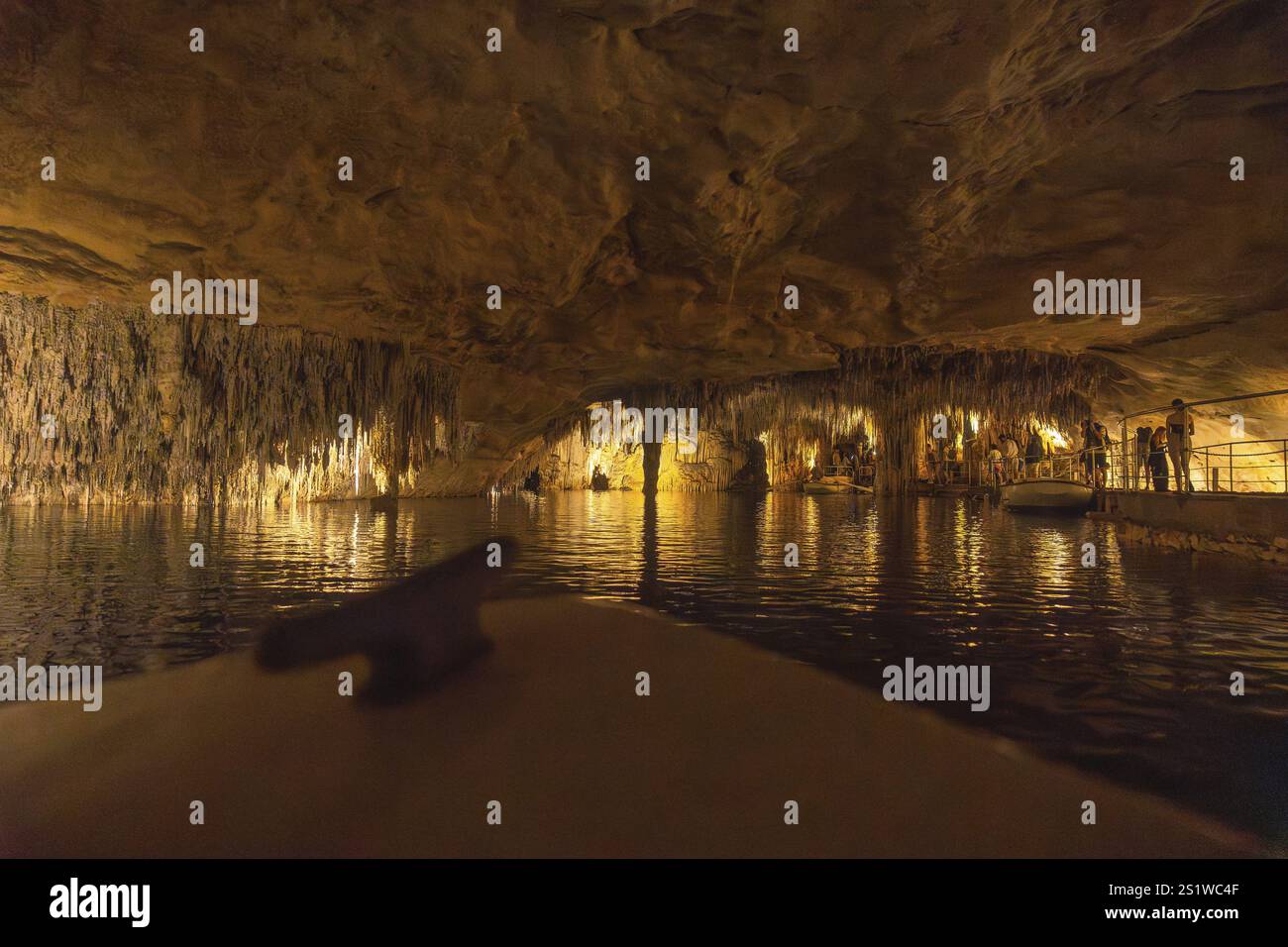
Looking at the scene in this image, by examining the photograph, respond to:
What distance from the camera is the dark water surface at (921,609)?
294 centimetres

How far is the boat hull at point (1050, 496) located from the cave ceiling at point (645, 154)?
470 cm

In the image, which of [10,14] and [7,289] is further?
[7,289]

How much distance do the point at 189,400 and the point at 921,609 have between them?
625 inches

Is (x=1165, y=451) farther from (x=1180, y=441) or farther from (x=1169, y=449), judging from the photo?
(x=1180, y=441)

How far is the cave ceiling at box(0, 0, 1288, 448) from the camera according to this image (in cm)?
Result: 537

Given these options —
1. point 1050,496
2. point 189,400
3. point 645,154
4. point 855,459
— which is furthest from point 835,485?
point 645,154

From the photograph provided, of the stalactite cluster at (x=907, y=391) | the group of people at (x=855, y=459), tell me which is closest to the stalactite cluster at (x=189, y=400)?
the stalactite cluster at (x=907, y=391)

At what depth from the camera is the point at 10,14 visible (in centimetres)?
491

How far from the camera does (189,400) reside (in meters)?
15.3

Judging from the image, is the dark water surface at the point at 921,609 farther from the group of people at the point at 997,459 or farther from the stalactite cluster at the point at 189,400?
the group of people at the point at 997,459
